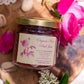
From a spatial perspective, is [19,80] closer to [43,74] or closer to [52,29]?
[43,74]

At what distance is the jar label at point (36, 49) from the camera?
53 centimetres

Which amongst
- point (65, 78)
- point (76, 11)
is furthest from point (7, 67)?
point (76, 11)

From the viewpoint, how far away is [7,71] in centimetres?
62

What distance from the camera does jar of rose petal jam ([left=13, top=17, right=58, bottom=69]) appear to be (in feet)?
1.72

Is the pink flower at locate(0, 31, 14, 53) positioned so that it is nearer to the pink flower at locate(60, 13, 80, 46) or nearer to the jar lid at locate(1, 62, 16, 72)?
the jar lid at locate(1, 62, 16, 72)

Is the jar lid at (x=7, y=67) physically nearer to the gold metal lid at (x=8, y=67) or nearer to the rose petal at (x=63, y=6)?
the gold metal lid at (x=8, y=67)

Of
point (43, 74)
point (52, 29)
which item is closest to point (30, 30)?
point (52, 29)

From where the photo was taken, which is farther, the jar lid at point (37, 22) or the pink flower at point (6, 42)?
the pink flower at point (6, 42)

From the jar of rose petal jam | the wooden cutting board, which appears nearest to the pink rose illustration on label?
the jar of rose petal jam

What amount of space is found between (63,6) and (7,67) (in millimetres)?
318

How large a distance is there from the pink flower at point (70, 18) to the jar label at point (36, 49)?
0.07 m

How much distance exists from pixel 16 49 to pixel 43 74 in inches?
5.6

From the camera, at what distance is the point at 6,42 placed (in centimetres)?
62

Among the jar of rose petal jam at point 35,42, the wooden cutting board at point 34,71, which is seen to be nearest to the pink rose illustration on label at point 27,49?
the jar of rose petal jam at point 35,42
